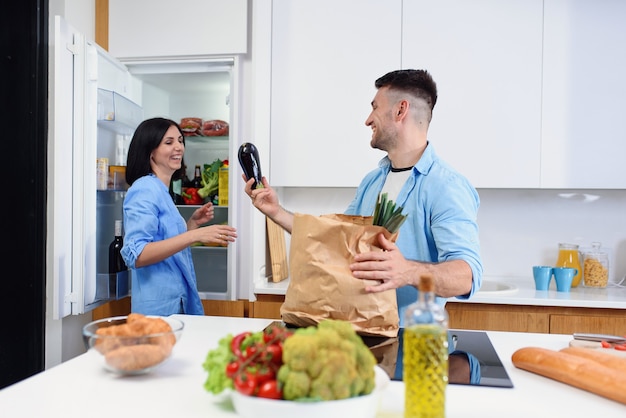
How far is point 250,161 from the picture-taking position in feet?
5.91

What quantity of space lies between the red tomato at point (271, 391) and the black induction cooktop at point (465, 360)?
1.09 ft

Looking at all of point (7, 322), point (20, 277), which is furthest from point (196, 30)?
point (7, 322)

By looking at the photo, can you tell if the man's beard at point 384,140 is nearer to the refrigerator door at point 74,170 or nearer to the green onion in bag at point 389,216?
the green onion in bag at point 389,216

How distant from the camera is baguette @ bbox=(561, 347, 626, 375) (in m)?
1.00

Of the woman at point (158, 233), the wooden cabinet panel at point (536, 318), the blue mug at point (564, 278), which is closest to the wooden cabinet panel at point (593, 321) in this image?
the wooden cabinet panel at point (536, 318)

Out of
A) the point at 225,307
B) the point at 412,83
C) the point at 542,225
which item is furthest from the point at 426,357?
the point at 542,225

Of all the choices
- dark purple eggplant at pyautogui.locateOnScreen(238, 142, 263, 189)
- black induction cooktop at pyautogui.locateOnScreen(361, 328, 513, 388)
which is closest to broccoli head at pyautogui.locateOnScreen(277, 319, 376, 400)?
black induction cooktop at pyautogui.locateOnScreen(361, 328, 513, 388)

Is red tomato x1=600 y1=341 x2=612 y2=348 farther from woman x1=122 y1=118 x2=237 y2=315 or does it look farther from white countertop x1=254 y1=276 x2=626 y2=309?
woman x1=122 y1=118 x2=237 y2=315

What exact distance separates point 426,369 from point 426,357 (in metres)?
0.02

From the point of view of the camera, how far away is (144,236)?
2.16 meters

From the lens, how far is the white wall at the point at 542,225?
Result: 281 centimetres

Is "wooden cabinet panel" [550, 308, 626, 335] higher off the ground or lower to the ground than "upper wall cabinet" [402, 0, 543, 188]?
lower

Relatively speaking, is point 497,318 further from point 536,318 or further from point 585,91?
point 585,91

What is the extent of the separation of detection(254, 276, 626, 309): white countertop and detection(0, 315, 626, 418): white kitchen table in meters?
1.22
